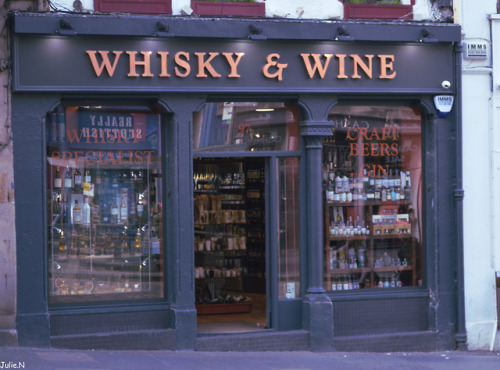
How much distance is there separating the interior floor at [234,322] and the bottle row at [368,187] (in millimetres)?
2217

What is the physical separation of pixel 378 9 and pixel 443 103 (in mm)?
1645

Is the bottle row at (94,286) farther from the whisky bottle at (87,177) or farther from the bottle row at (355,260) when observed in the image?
the bottle row at (355,260)

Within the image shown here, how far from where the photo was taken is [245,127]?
10.6m

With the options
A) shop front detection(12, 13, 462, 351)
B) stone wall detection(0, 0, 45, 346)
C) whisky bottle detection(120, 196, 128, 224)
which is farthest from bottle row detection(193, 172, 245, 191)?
stone wall detection(0, 0, 45, 346)

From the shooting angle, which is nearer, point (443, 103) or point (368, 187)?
point (443, 103)

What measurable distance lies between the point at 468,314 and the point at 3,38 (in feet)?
24.4

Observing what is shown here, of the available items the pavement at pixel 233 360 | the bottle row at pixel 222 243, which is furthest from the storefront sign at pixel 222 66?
the bottle row at pixel 222 243

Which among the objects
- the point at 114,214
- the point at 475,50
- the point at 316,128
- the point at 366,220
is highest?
the point at 475,50

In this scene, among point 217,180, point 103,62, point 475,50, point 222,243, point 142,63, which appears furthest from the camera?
point 217,180

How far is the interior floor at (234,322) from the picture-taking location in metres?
10.9

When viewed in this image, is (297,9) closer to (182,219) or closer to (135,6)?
(135,6)

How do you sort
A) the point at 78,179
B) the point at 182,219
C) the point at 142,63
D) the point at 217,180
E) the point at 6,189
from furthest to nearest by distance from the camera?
the point at 217,180
the point at 78,179
the point at 182,219
the point at 142,63
the point at 6,189

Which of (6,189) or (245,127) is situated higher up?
(245,127)

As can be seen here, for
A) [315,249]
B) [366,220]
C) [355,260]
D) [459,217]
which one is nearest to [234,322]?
[315,249]
